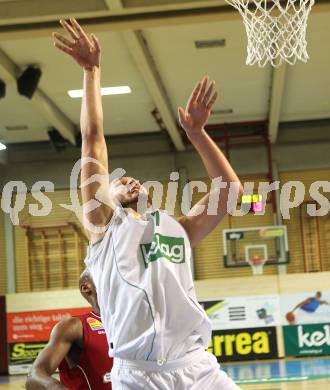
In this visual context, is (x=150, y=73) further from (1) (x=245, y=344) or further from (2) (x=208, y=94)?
(2) (x=208, y=94)

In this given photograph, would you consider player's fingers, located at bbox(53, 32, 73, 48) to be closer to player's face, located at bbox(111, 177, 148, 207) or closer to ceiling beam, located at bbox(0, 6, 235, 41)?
player's face, located at bbox(111, 177, 148, 207)

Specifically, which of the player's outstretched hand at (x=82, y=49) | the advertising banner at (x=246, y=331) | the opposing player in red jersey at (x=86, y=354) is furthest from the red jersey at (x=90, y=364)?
the advertising banner at (x=246, y=331)

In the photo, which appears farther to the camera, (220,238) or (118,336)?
(220,238)

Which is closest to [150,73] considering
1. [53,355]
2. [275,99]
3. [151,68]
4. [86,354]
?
[151,68]

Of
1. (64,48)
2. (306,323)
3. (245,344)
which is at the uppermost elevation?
(64,48)

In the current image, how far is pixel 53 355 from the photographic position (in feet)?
12.4

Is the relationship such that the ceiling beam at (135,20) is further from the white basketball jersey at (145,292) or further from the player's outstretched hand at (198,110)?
the white basketball jersey at (145,292)

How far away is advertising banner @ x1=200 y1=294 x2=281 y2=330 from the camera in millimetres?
15812

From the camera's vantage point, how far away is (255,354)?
51.7 ft

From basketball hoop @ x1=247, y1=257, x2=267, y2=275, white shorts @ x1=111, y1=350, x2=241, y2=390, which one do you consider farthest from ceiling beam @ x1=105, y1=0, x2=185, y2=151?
white shorts @ x1=111, y1=350, x2=241, y2=390

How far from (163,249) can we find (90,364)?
1.40 m

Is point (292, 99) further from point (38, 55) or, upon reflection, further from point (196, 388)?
point (196, 388)

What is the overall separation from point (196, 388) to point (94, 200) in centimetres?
86

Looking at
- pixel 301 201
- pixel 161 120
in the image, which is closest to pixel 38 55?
pixel 161 120
